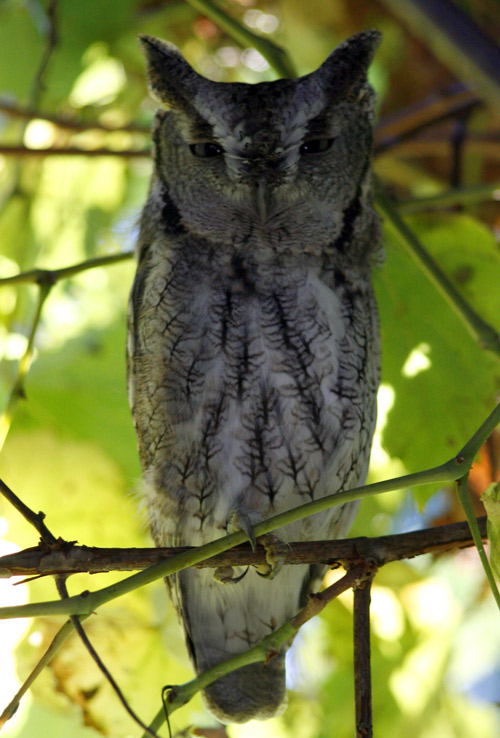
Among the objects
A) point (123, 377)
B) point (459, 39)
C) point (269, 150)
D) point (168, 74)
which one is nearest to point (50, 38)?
point (168, 74)

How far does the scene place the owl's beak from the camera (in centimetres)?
146

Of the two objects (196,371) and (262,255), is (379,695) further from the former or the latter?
(262,255)

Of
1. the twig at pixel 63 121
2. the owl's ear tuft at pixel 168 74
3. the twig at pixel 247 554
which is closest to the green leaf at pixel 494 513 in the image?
the twig at pixel 247 554

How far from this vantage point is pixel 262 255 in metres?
1.56

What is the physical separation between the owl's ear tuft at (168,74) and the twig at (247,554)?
2.83ft

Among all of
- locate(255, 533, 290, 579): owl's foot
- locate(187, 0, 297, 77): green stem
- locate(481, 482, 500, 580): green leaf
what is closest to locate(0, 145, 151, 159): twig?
locate(187, 0, 297, 77): green stem

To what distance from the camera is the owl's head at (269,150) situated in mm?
1455

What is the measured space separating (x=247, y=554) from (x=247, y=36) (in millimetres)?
995

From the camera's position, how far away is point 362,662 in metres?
1.04

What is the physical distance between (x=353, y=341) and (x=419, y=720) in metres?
0.80

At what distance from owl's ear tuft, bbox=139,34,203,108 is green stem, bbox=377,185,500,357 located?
416 millimetres

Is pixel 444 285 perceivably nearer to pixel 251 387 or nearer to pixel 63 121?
pixel 251 387

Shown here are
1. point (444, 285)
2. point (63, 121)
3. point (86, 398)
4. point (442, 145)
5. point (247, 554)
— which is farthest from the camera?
point (442, 145)

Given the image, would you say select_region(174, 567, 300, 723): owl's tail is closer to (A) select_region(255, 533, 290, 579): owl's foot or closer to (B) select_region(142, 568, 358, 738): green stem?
(A) select_region(255, 533, 290, 579): owl's foot
